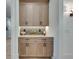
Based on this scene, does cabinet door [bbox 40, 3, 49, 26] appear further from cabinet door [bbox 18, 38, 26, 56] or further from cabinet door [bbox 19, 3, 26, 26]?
cabinet door [bbox 18, 38, 26, 56]

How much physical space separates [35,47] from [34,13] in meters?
→ 1.52

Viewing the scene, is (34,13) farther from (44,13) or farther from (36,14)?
(44,13)

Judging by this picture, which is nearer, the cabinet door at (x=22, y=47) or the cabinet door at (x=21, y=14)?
the cabinet door at (x=22, y=47)

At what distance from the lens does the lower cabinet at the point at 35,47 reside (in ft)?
21.0

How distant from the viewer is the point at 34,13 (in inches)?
279

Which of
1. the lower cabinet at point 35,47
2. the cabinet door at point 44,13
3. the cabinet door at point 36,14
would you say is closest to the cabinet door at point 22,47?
the lower cabinet at point 35,47

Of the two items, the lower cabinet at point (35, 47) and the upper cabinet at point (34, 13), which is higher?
the upper cabinet at point (34, 13)

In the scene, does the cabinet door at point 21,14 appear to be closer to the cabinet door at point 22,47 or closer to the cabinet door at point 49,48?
the cabinet door at point 22,47

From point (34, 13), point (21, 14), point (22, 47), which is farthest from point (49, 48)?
point (21, 14)

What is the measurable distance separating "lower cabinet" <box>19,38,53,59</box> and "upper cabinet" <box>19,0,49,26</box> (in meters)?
0.89

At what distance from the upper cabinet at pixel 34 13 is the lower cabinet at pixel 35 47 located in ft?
2.93

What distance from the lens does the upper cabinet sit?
22.9 ft
